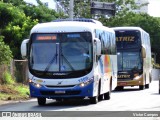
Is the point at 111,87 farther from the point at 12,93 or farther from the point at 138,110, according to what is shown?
the point at 138,110

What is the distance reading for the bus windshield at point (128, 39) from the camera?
35.4 meters

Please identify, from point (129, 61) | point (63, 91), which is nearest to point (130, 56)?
point (129, 61)

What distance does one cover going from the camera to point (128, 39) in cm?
3544

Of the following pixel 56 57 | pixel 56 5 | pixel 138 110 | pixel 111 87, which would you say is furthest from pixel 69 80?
pixel 56 5

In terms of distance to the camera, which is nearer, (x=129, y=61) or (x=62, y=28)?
(x=62, y=28)

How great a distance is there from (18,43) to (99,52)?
17788mm

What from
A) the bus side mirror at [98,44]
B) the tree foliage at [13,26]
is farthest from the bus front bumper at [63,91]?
the tree foliage at [13,26]

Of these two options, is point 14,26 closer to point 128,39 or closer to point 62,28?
point 128,39

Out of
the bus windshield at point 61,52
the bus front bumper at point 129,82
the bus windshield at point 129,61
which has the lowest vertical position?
the bus front bumper at point 129,82

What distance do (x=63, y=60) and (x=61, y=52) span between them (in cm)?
34

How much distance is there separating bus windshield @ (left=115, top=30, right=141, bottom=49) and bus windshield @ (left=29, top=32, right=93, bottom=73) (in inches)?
550

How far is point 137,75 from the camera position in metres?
36.0

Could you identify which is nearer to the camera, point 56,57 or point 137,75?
point 56,57

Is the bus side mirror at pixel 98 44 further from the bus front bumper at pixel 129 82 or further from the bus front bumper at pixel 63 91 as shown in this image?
the bus front bumper at pixel 129 82
